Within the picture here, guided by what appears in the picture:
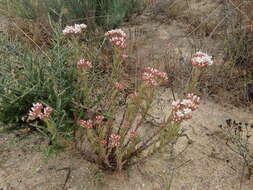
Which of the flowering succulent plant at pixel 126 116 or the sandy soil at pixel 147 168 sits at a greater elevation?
the flowering succulent plant at pixel 126 116

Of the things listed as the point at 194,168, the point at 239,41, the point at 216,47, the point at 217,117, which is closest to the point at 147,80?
the point at 194,168

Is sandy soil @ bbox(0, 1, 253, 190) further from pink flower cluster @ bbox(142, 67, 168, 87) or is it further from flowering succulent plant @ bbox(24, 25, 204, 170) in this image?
pink flower cluster @ bbox(142, 67, 168, 87)

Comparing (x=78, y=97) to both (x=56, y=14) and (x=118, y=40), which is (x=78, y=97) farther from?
(x=56, y=14)

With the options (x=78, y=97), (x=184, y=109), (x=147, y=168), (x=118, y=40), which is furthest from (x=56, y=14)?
(x=184, y=109)

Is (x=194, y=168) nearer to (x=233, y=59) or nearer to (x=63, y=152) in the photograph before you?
(x=63, y=152)

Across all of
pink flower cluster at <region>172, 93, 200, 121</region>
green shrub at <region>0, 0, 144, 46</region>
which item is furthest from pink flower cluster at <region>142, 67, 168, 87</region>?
green shrub at <region>0, 0, 144, 46</region>

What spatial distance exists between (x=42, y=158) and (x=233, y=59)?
2229 millimetres

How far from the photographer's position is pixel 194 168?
224 cm

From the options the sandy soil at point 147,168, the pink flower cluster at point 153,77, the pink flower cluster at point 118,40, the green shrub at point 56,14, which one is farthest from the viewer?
the green shrub at point 56,14

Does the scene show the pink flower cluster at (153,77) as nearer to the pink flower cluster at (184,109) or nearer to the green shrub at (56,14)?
the pink flower cluster at (184,109)

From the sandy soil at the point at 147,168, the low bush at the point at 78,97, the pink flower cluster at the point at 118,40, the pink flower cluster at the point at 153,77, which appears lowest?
the sandy soil at the point at 147,168

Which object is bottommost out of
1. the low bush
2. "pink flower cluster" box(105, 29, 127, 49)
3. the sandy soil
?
the sandy soil

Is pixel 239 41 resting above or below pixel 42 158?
above

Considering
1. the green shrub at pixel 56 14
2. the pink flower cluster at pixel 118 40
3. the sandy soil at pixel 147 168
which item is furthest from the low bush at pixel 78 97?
the green shrub at pixel 56 14
